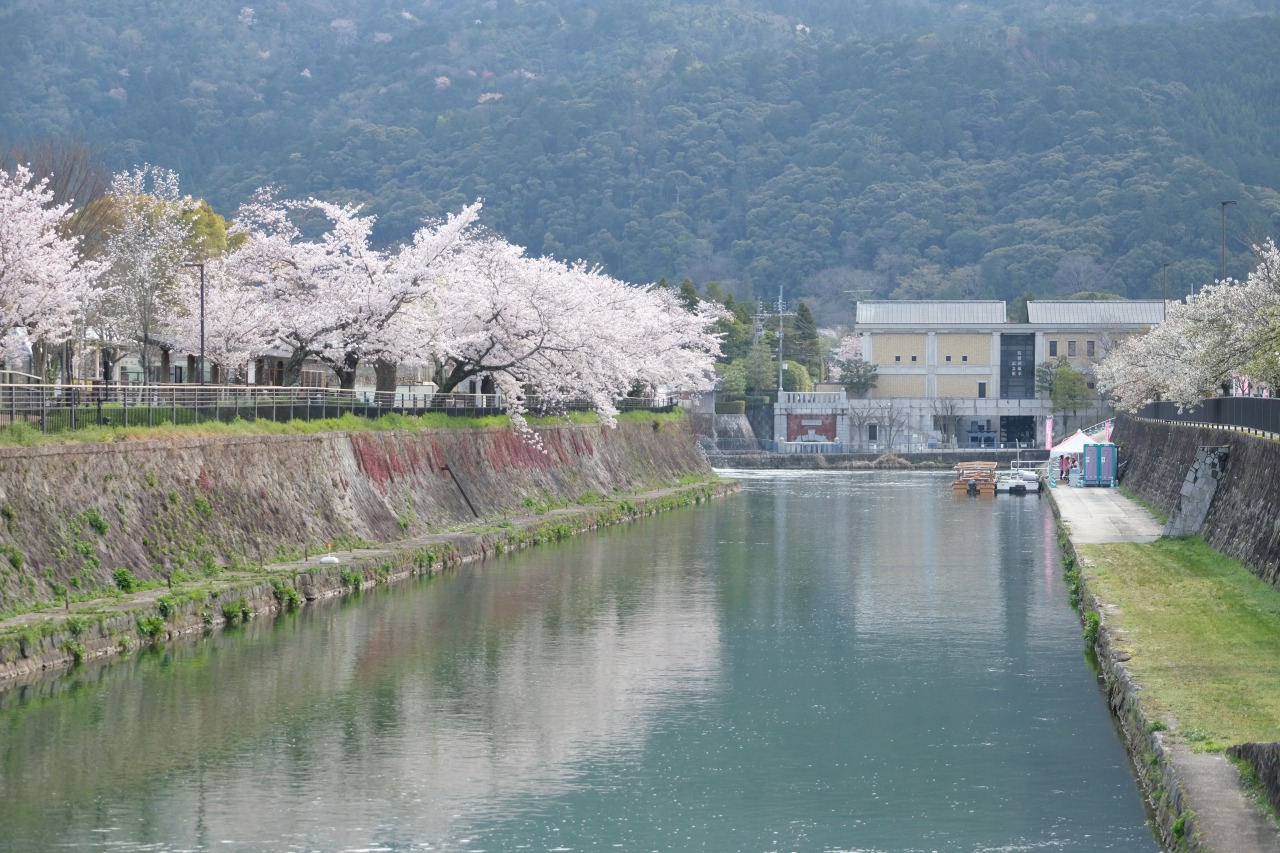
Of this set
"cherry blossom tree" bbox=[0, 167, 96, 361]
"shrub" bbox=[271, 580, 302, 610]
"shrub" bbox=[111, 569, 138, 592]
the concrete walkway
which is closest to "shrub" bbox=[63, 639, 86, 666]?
"shrub" bbox=[111, 569, 138, 592]

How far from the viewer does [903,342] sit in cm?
11419

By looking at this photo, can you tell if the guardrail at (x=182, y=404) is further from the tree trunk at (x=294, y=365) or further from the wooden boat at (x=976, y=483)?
the wooden boat at (x=976, y=483)

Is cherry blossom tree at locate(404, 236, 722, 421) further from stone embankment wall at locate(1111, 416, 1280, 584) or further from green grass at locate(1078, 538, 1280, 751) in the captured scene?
green grass at locate(1078, 538, 1280, 751)

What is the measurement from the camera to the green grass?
16.3 meters

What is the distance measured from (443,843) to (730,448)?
97.8 meters

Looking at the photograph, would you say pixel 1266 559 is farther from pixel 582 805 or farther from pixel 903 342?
pixel 903 342

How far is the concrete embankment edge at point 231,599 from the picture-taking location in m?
21.5

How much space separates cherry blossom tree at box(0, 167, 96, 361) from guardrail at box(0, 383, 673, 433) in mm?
5382

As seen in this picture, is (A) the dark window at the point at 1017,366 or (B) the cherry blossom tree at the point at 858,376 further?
(A) the dark window at the point at 1017,366

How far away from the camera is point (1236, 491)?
32750mm

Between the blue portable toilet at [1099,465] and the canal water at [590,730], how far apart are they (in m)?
31.9

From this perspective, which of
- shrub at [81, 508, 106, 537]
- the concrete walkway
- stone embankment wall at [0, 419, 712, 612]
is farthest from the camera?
shrub at [81, 508, 106, 537]

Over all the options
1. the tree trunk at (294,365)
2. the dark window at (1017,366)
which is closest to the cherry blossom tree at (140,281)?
the tree trunk at (294,365)

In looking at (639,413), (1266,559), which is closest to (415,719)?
(1266,559)
